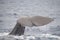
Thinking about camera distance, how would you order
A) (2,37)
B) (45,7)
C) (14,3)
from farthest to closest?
(14,3) → (45,7) → (2,37)

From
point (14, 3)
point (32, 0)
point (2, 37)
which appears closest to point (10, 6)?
point (14, 3)

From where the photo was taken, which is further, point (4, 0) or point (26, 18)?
point (4, 0)

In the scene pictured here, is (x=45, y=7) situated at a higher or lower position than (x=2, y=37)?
higher

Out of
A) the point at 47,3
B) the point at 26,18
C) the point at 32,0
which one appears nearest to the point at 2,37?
the point at 26,18

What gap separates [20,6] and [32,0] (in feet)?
1.59

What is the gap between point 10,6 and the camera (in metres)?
3.83

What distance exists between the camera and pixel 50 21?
113 centimetres

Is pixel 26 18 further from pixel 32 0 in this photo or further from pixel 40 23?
pixel 32 0

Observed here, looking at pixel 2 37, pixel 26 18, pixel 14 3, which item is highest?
pixel 14 3

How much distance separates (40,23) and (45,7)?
8.47ft

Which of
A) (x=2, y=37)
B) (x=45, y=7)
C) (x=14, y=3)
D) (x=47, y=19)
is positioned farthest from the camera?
(x=14, y=3)

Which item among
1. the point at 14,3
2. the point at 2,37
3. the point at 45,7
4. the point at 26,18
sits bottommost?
the point at 2,37

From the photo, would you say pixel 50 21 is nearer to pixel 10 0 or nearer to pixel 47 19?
pixel 47 19

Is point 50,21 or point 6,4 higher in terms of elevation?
point 6,4
